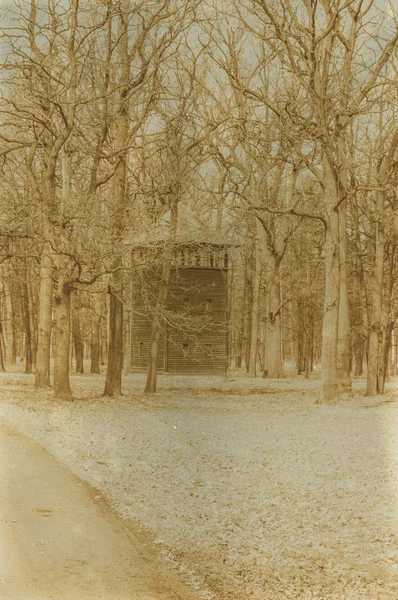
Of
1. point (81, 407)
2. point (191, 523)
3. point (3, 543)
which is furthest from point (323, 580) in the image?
point (81, 407)

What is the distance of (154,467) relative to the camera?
34.6 ft

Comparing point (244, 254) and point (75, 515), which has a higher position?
point (244, 254)

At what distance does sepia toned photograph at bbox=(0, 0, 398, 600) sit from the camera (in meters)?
6.36

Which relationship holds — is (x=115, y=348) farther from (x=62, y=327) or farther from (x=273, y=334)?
(x=273, y=334)

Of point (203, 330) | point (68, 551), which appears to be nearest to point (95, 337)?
point (203, 330)

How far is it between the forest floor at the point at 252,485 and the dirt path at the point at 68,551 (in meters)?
0.31

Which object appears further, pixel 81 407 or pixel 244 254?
pixel 244 254

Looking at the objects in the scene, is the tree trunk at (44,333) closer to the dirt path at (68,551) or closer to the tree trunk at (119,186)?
the tree trunk at (119,186)

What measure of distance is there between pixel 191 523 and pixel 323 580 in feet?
6.45

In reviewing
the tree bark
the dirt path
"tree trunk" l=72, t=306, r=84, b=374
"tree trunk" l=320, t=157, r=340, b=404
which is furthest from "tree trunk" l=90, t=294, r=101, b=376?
the dirt path

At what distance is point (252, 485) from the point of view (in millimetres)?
9281

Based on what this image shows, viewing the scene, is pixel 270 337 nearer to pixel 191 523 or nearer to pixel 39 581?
pixel 191 523

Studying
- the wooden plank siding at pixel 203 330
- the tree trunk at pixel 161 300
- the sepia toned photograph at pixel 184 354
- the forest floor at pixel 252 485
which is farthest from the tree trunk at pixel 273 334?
the forest floor at pixel 252 485

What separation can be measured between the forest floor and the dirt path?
0.31 meters
